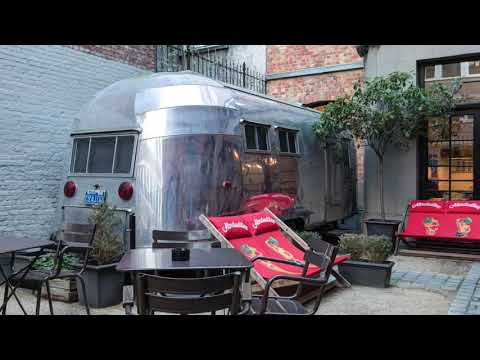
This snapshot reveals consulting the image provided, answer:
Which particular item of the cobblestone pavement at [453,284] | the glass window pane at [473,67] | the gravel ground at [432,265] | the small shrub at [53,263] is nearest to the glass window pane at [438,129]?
the glass window pane at [473,67]

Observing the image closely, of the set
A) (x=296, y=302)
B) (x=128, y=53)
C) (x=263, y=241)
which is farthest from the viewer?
(x=128, y=53)

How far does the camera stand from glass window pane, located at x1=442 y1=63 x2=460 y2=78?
27.8 ft

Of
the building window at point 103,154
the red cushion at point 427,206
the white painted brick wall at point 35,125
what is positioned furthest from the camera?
the red cushion at point 427,206

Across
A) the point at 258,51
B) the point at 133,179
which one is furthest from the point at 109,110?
the point at 258,51

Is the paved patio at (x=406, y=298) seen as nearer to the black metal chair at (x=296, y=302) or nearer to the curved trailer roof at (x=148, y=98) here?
the black metal chair at (x=296, y=302)

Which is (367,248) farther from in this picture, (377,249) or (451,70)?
(451,70)

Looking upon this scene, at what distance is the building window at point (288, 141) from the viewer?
7.25m

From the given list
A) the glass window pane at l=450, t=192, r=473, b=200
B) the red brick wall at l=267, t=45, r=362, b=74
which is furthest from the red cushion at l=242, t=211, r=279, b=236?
the red brick wall at l=267, t=45, r=362, b=74

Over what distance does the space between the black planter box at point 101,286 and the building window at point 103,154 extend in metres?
1.30

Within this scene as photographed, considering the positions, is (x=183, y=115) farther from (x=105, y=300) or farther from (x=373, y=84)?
(x=373, y=84)

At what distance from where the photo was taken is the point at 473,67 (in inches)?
330

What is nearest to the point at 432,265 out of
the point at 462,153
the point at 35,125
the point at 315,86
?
the point at 462,153

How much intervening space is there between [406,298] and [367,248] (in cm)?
89
